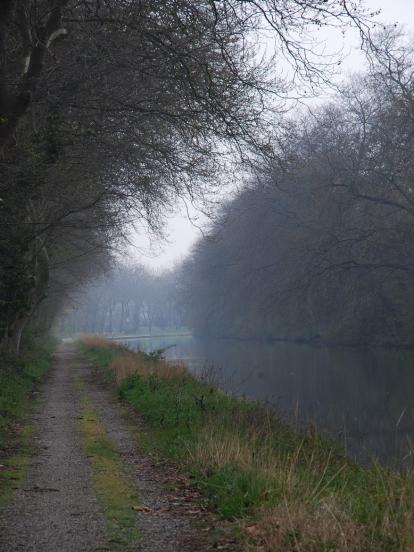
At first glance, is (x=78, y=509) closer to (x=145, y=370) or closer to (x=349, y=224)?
(x=145, y=370)

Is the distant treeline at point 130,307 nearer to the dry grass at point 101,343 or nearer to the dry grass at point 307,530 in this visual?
the dry grass at point 101,343

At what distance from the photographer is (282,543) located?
515 centimetres

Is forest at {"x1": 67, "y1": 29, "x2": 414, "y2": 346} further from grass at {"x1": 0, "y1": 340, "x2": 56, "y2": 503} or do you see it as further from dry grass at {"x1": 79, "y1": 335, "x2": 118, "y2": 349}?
grass at {"x1": 0, "y1": 340, "x2": 56, "y2": 503}

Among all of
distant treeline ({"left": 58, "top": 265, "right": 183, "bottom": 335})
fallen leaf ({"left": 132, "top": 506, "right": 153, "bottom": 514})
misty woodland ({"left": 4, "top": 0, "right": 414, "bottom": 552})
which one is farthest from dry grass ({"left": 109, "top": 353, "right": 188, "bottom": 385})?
distant treeline ({"left": 58, "top": 265, "right": 183, "bottom": 335})

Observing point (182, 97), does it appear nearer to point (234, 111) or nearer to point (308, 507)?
point (234, 111)

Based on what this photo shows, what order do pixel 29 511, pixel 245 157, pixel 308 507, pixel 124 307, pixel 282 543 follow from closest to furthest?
pixel 282 543 < pixel 308 507 < pixel 29 511 < pixel 245 157 < pixel 124 307

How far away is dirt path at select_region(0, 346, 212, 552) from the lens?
5.54m

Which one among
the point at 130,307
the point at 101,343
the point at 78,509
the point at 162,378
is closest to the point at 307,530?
the point at 78,509

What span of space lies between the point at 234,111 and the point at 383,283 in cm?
2914

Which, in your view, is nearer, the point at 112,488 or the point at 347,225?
the point at 112,488

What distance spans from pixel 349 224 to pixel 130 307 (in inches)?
4526

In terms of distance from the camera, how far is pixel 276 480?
22.2 feet

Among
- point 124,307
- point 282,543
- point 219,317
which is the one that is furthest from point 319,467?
point 124,307

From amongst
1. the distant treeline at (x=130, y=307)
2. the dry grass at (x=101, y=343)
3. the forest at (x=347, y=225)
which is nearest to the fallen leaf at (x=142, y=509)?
the forest at (x=347, y=225)
